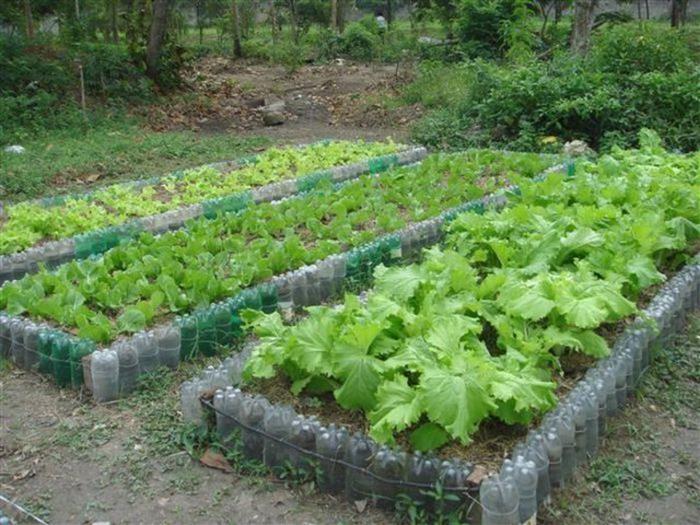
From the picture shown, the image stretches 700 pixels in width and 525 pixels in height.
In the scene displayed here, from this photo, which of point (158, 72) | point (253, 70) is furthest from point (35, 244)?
point (253, 70)

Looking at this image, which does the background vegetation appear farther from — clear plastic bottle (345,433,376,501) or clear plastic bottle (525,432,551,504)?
clear plastic bottle (345,433,376,501)

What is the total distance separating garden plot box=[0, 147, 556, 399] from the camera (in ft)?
17.7

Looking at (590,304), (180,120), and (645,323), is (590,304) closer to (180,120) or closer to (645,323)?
(645,323)

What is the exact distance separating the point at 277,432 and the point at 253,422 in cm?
17

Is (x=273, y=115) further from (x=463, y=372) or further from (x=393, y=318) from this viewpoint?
(x=463, y=372)

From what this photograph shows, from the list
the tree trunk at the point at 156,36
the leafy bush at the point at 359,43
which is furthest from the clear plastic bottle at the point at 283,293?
the leafy bush at the point at 359,43

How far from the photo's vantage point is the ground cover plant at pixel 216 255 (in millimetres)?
5861

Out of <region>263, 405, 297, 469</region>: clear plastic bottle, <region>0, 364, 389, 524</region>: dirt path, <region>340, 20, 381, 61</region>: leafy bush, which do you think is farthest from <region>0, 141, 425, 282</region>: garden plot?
<region>340, 20, 381, 61</region>: leafy bush

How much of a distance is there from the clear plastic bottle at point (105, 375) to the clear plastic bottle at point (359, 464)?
6.08 feet

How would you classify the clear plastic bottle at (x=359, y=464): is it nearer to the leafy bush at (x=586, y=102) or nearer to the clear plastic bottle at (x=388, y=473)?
the clear plastic bottle at (x=388, y=473)

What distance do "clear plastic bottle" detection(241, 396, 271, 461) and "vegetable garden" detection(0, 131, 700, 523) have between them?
0.02m

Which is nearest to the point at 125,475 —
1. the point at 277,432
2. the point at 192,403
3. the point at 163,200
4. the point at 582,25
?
the point at 192,403

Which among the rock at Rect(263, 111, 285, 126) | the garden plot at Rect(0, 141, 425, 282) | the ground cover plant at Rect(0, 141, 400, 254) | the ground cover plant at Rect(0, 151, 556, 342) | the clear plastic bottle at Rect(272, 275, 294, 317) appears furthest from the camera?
the rock at Rect(263, 111, 285, 126)

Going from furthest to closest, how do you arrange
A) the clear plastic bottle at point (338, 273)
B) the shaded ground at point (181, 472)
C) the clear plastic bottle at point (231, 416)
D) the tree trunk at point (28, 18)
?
the tree trunk at point (28, 18) → the clear plastic bottle at point (338, 273) → the clear plastic bottle at point (231, 416) → the shaded ground at point (181, 472)
